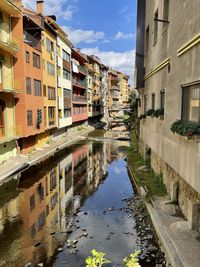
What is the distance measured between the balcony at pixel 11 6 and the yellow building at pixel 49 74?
8.30 metres

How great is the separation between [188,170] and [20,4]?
2217cm

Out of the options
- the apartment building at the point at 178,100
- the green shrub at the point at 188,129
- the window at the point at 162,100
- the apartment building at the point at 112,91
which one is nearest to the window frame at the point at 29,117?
the apartment building at the point at 178,100

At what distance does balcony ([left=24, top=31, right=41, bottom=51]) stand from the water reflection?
12.3 meters

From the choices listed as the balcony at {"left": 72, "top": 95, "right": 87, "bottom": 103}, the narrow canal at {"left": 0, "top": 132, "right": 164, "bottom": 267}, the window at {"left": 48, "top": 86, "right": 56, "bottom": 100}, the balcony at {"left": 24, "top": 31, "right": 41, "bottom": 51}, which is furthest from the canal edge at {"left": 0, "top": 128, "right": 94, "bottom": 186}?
the balcony at {"left": 72, "top": 95, "right": 87, "bottom": 103}

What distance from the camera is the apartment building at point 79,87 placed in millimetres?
49619

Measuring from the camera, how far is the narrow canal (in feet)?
35.1

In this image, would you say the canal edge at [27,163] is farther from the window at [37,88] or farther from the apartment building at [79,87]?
the apartment building at [79,87]

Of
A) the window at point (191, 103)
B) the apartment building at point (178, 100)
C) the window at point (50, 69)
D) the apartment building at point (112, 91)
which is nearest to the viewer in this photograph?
the apartment building at point (178, 100)

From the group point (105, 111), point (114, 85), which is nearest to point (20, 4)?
point (105, 111)

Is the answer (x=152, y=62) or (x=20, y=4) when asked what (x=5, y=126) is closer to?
(x=20, y=4)

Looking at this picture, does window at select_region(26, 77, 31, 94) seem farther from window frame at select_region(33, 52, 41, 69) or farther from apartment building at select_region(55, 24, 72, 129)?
apartment building at select_region(55, 24, 72, 129)

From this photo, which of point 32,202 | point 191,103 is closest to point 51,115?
point 32,202

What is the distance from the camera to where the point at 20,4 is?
79.9 feet

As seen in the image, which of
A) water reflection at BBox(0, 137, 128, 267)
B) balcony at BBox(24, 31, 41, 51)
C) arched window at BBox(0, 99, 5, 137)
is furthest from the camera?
balcony at BBox(24, 31, 41, 51)
